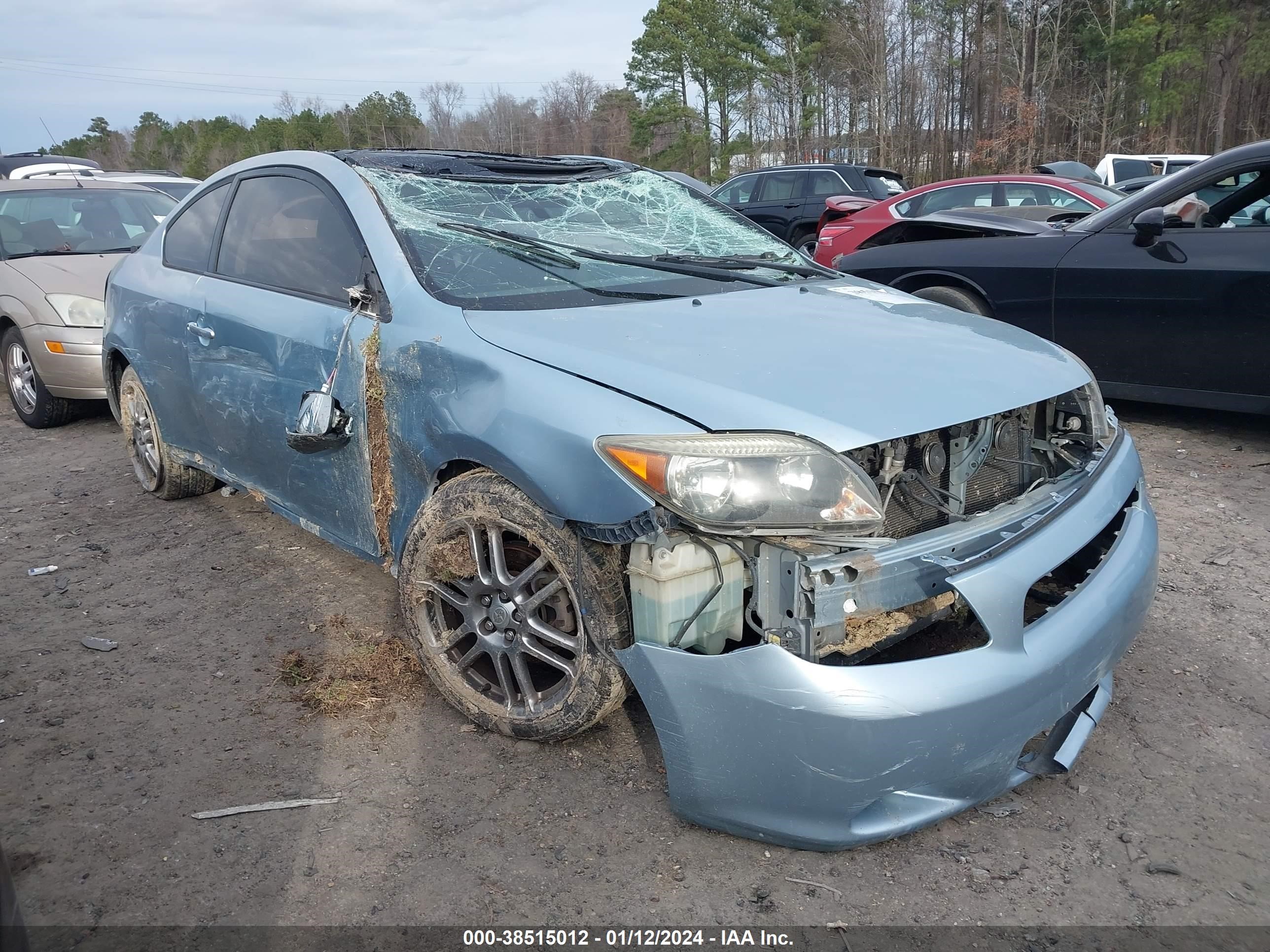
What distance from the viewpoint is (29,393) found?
21.7ft

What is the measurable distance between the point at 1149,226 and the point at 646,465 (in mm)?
4105

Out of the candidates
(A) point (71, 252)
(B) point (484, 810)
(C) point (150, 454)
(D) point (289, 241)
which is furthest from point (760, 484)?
(A) point (71, 252)

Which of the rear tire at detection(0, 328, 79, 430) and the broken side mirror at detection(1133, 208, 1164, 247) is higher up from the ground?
the broken side mirror at detection(1133, 208, 1164, 247)

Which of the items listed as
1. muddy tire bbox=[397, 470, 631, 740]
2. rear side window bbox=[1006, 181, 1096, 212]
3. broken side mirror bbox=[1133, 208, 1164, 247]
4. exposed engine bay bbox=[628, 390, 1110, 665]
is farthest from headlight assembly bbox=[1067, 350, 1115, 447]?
rear side window bbox=[1006, 181, 1096, 212]

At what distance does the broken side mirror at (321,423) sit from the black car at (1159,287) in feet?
13.4

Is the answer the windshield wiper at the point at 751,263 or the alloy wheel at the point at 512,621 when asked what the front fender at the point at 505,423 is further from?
the windshield wiper at the point at 751,263

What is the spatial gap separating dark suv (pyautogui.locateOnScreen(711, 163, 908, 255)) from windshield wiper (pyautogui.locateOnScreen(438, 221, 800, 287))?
11226 millimetres

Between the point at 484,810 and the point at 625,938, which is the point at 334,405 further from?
the point at 625,938

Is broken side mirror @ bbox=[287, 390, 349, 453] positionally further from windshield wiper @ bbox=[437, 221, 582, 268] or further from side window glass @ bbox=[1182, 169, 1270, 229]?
side window glass @ bbox=[1182, 169, 1270, 229]

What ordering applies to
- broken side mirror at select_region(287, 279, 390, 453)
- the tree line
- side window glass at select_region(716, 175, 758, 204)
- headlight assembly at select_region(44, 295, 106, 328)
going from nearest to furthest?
broken side mirror at select_region(287, 279, 390, 453) < headlight assembly at select_region(44, 295, 106, 328) < side window glass at select_region(716, 175, 758, 204) < the tree line

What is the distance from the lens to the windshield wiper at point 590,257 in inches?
122

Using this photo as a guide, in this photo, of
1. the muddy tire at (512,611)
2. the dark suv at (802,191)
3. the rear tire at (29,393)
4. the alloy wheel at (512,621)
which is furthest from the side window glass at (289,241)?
the dark suv at (802,191)

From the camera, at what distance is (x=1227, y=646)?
10.2 feet

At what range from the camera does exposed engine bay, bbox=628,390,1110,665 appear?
6.57 feet
